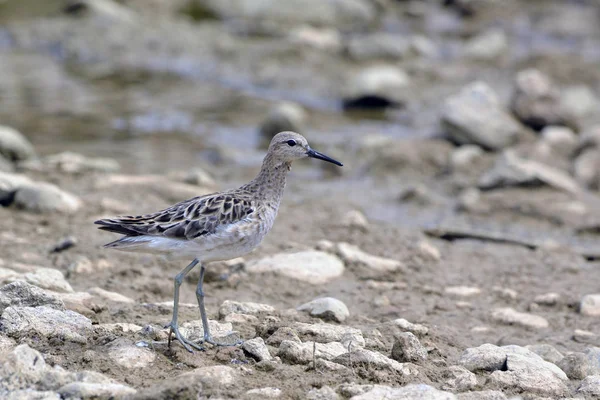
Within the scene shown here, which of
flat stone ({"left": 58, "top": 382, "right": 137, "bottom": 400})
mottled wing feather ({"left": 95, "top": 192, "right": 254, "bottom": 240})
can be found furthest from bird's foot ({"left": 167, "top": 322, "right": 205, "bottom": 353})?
flat stone ({"left": 58, "top": 382, "right": 137, "bottom": 400})

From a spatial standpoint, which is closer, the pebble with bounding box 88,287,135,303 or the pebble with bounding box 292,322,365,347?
the pebble with bounding box 292,322,365,347

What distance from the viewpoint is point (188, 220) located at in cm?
683

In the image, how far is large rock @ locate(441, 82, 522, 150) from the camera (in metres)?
14.7

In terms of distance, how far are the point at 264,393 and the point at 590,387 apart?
2.39m

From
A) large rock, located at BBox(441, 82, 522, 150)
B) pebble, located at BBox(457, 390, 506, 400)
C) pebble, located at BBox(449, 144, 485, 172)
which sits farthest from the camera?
large rock, located at BBox(441, 82, 522, 150)

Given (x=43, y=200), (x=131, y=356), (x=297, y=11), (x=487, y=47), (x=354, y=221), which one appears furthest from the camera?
(x=297, y=11)

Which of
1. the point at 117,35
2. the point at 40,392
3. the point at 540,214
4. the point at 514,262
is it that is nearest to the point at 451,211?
the point at 540,214

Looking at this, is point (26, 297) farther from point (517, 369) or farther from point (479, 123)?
point (479, 123)

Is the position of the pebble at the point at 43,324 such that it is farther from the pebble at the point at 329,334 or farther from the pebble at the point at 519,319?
the pebble at the point at 519,319

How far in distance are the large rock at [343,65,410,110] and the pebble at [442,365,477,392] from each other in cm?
1204

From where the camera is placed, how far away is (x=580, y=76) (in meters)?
19.8

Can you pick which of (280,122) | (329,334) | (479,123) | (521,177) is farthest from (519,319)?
(280,122)

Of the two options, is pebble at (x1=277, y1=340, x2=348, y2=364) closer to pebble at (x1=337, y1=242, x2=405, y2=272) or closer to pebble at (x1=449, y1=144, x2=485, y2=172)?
pebble at (x1=337, y1=242, x2=405, y2=272)

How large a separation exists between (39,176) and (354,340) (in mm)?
6817
